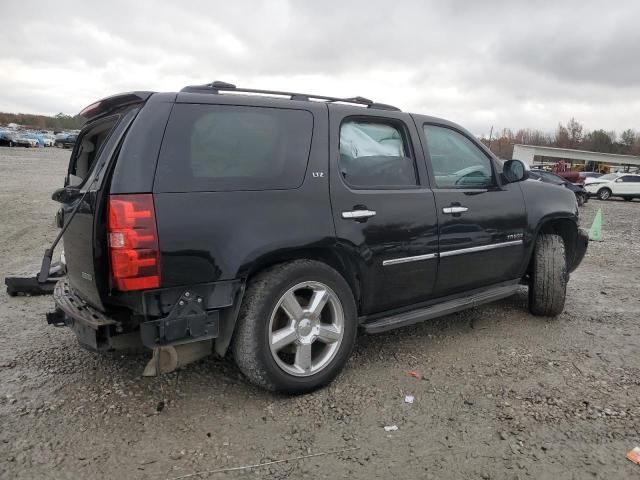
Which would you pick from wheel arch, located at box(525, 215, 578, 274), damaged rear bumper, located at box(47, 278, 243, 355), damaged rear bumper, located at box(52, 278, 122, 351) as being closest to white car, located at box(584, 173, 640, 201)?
wheel arch, located at box(525, 215, 578, 274)

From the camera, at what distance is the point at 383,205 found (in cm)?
333

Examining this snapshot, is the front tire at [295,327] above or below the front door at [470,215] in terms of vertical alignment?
below

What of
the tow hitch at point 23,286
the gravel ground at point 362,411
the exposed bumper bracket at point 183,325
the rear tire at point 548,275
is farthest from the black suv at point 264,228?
the tow hitch at point 23,286

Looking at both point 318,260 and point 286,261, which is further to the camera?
point 318,260

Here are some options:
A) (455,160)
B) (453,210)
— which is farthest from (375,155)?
→ (455,160)

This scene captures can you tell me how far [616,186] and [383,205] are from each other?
2979 centimetres

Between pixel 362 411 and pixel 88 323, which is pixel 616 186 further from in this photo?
pixel 88 323

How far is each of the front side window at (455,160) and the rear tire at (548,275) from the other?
0.93 meters

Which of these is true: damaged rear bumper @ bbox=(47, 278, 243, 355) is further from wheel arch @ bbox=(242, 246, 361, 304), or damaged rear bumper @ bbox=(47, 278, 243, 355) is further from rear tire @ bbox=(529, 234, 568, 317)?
rear tire @ bbox=(529, 234, 568, 317)

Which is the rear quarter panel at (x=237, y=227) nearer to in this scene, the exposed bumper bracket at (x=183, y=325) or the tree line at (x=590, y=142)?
the exposed bumper bracket at (x=183, y=325)

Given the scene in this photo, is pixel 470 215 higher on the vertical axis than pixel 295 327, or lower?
higher

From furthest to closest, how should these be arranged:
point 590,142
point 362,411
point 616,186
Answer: point 590,142 → point 616,186 → point 362,411

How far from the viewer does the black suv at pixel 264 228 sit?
255 centimetres

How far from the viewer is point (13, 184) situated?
15.7 metres
